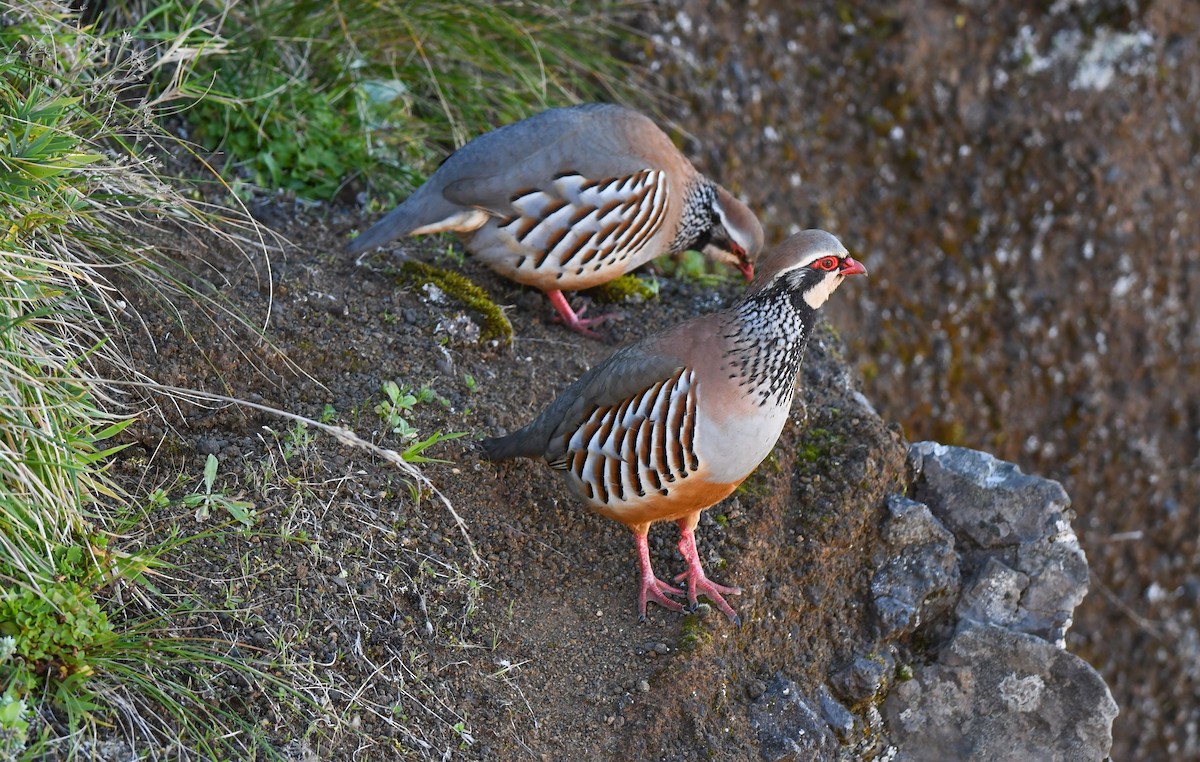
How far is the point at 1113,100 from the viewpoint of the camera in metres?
7.27

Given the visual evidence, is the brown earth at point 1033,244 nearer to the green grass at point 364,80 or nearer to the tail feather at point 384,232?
the green grass at point 364,80

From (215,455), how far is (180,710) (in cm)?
96

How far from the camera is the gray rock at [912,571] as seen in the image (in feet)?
13.0

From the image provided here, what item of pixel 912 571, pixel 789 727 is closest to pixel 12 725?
pixel 789 727

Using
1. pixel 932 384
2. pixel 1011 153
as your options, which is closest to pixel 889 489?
pixel 932 384

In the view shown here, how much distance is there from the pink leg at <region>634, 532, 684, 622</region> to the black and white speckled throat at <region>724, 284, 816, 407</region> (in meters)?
0.62

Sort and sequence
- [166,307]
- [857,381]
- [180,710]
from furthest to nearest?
1. [857,381]
2. [166,307]
3. [180,710]

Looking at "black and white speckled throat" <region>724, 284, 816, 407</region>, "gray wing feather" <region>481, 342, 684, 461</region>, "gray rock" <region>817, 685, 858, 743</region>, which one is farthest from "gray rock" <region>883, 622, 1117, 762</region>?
"gray wing feather" <region>481, 342, 684, 461</region>

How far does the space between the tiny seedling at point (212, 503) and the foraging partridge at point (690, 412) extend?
88 centimetres

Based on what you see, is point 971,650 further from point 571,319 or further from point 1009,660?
point 571,319

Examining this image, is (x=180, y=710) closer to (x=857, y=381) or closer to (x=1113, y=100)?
(x=857, y=381)

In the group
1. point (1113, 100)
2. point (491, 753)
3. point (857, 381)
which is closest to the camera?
point (491, 753)

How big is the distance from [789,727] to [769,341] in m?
1.16

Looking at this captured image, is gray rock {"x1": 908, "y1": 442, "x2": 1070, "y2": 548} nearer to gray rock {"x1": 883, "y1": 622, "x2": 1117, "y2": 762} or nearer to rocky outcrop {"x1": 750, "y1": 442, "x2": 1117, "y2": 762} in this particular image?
rocky outcrop {"x1": 750, "y1": 442, "x2": 1117, "y2": 762}
